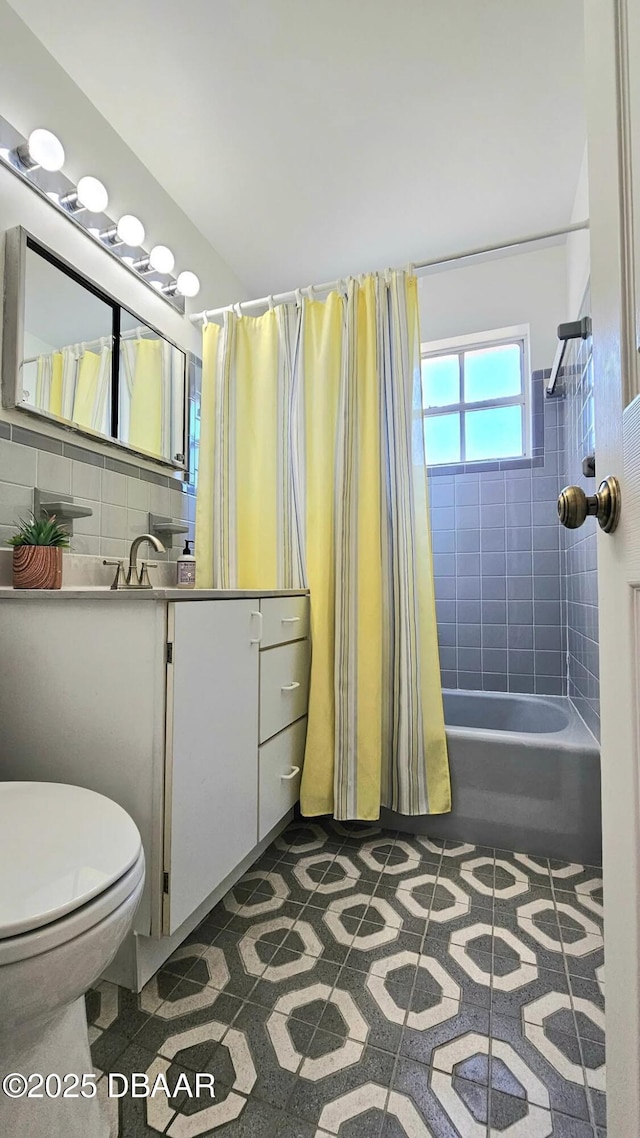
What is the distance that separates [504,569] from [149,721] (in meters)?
1.91

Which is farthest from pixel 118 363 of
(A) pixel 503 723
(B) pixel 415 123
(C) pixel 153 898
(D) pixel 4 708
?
(A) pixel 503 723

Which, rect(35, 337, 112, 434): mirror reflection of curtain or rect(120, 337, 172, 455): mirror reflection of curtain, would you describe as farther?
rect(120, 337, 172, 455): mirror reflection of curtain

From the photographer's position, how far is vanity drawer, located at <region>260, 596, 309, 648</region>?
1.44m

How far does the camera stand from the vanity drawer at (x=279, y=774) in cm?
140

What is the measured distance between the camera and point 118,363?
5.43ft

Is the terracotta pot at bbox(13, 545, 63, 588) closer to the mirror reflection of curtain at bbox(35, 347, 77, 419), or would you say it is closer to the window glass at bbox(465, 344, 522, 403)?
the mirror reflection of curtain at bbox(35, 347, 77, 419)

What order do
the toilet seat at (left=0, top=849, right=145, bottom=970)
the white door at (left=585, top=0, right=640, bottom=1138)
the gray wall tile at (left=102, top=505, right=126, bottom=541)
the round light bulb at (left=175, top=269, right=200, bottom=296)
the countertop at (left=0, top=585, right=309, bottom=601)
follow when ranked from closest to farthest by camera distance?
the white door at (left=585, top=0, right=640, bottom=1138), the toilet seat at (left=0, top=849, right=145, bottom=970), the countertop at (left=0, top=585, right=309, bottom=601), the gray wall tile at (left=102, top=505, right=126, bottom=541), the round light bulb at (left=175, top=269, right=200, bottom=296)

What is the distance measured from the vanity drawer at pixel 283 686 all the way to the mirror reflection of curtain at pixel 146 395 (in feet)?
2.96

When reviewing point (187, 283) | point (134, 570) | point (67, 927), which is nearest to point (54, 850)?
point (67, 927)

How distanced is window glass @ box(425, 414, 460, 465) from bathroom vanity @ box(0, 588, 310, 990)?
5.75 feet

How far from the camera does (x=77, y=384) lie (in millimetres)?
1501

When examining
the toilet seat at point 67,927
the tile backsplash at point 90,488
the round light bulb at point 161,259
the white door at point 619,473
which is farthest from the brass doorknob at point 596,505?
the round light bulb at point 161,259

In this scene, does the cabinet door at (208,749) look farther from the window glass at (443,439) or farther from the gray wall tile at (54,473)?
the window glass at (443,439)

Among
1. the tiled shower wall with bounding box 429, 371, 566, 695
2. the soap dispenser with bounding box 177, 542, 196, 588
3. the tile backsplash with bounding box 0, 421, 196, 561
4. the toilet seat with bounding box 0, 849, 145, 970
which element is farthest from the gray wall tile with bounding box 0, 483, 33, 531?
the tiled shower wall with bounding box 429, 371, 566, 695
